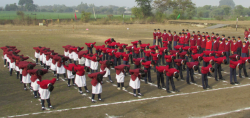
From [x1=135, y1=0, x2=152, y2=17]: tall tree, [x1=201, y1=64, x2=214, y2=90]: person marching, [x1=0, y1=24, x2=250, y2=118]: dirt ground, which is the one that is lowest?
[x1=0, y1=24, x2=250, y2=118]: dirt ground

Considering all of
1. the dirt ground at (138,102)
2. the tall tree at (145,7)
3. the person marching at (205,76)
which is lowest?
the dirt ground at (138,102)

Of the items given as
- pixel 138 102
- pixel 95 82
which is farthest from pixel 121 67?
pixel 138 102

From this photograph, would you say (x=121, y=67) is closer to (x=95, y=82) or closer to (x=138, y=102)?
(x=95, y=82)

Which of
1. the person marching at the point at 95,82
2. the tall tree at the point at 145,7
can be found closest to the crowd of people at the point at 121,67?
the person marching at the point at 95,82

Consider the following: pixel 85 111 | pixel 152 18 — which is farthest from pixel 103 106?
pixel 152 18

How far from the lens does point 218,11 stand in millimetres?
119062

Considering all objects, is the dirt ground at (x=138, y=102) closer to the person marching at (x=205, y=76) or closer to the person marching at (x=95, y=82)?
the person marching at (x=205, y=76)

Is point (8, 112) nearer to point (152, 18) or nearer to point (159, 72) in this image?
point (159, 72)

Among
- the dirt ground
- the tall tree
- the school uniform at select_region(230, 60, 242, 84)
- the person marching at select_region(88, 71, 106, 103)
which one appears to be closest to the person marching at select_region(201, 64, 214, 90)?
the dirt ground

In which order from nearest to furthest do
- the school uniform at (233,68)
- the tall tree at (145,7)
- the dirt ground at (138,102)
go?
the dirt ground at (138,102) → the school uniform at (233,68) → the tall tree at (145,7)

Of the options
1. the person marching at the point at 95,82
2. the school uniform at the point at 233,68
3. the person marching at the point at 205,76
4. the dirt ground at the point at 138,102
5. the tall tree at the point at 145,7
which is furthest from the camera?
the tall tree at the point at 145,7

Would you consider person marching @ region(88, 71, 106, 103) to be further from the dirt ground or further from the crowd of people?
the dirt ground

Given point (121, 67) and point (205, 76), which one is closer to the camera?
point (121, 67)

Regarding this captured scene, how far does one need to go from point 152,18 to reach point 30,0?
107m
